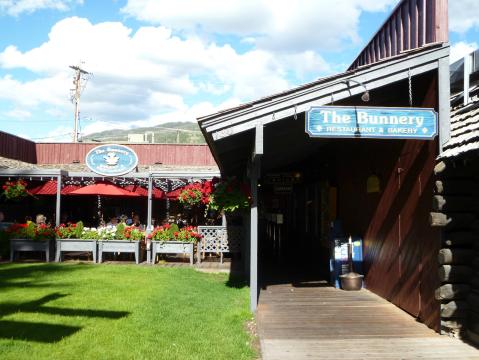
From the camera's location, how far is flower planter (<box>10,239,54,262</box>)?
12336 mm

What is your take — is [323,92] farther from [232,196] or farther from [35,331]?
[35,331]

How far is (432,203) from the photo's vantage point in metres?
5.68

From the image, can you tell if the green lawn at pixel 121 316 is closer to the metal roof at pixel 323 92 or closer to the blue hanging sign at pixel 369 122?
the metal roof at pixel 323 92

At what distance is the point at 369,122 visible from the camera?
18.7 ft

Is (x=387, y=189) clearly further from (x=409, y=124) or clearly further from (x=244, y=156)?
(x=244, y=156)

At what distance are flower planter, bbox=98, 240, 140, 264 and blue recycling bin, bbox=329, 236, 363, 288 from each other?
18.2 feet

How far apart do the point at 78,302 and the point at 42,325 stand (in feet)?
4.32

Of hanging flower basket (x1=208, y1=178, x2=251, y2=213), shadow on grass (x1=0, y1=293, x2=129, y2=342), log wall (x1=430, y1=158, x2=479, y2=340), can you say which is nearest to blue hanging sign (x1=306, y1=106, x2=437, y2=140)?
log wall (x1=430, y1=158, x2=479, y2=340)

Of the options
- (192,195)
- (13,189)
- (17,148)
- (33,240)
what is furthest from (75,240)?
(17,148)

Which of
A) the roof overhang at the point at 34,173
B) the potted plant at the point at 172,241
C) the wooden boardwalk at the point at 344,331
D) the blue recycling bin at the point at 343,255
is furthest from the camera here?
the roof overhang at the point at 34,173

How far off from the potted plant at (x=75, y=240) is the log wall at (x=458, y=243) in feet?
30.0

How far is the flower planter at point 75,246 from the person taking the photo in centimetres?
1224

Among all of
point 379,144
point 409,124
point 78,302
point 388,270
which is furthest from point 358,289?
point 78,302

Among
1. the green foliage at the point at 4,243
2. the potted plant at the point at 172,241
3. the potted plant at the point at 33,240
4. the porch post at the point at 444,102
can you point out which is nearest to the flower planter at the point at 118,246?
the potted plant at the point at 172,241
